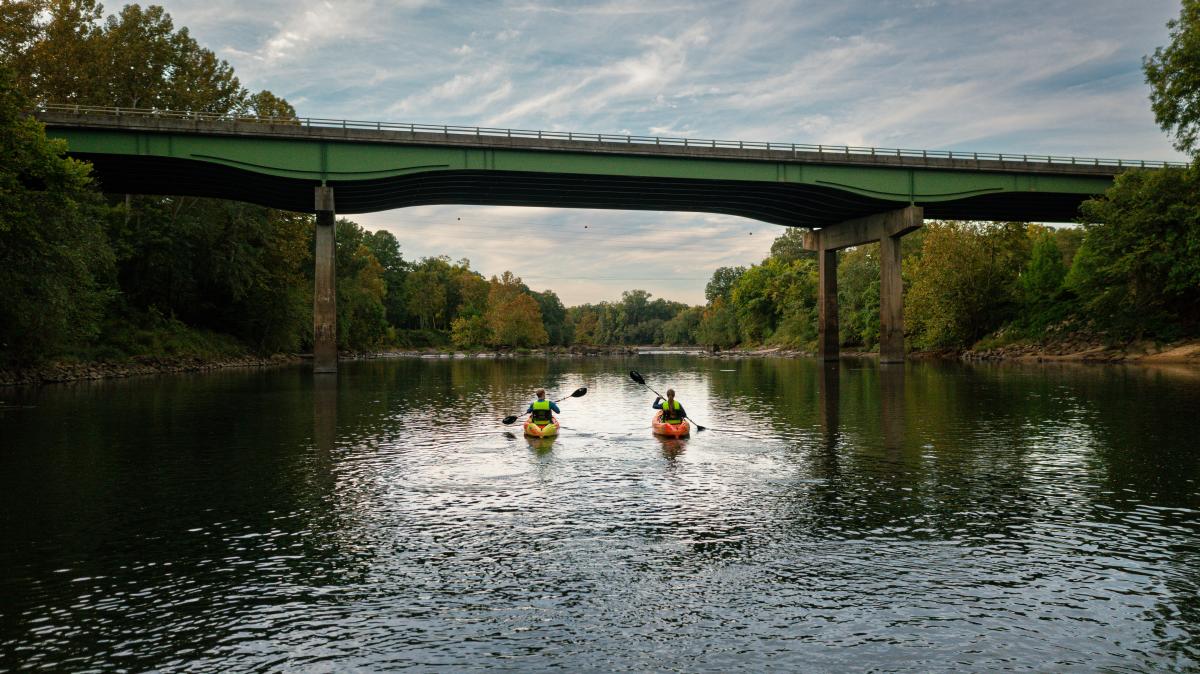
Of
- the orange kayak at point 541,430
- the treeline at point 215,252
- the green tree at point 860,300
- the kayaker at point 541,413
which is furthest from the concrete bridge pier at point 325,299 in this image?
the green tree at point 860,300

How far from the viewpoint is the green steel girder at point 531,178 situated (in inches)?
1905

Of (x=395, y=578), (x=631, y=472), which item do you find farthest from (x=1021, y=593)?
(x=631, y=472)

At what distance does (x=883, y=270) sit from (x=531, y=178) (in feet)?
95.5

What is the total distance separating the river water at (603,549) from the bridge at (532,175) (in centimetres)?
2931

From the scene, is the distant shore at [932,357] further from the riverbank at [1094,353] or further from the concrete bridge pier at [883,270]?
the concrete bridge pier at [883,270]

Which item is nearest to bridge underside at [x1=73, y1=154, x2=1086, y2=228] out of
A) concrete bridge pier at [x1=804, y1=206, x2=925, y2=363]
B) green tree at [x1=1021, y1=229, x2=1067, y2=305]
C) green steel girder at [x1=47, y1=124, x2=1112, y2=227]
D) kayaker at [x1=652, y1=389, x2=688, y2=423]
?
green steel girder at [x1=47, y1=124, x2=1112, y2=227]

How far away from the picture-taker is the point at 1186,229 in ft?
178

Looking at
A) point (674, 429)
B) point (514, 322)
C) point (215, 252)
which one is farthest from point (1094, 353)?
point (514, 322)

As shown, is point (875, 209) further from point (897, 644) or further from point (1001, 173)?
point (897, 644)

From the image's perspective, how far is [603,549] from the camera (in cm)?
1060

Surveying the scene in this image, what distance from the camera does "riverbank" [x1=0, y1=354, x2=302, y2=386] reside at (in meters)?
41.3

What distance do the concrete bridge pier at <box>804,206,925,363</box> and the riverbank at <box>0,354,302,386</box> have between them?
5071 cm

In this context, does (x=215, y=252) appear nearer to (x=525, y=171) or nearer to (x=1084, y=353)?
(x=525, y=171)

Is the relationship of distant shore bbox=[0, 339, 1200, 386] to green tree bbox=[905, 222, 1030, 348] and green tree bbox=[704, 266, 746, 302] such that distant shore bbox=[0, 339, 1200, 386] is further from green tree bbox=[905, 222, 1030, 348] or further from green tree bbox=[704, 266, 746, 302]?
green tree bbox=[704, 266, 746, 302]
